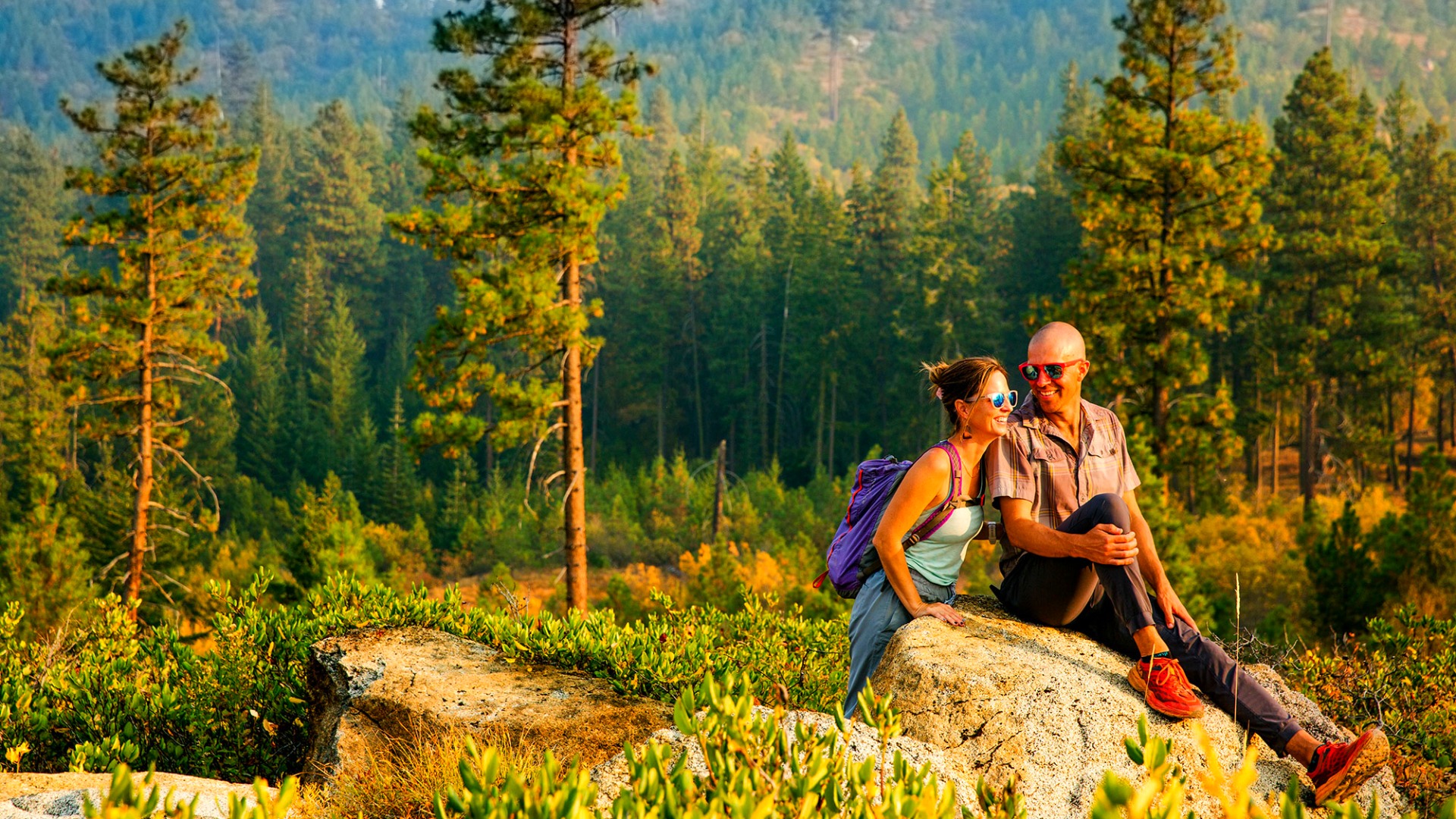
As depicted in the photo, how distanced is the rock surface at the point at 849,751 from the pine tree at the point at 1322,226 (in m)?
25.7

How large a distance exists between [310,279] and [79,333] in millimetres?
43412

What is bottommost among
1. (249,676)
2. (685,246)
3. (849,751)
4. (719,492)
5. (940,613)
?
(719,492)

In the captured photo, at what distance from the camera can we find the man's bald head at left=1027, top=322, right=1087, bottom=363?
4.79m

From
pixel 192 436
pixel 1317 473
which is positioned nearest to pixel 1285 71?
pixel 1317 473

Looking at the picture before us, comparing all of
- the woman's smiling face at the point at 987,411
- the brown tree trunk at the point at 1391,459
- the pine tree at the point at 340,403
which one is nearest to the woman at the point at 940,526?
the woman's smiling face at the point at 987,411

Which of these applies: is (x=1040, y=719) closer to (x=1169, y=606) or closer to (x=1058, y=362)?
(x=1169, y=606)

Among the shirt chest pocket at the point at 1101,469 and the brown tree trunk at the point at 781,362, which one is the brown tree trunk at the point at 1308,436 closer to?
the brown tree trunk at the point at 781,362

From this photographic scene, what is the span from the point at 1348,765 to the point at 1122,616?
35.6 inches

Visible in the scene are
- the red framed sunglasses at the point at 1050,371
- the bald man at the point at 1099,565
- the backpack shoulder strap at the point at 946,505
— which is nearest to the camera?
the bald man at the point at 1099,565

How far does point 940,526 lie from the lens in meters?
4.61

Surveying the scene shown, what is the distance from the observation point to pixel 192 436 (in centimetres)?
4619

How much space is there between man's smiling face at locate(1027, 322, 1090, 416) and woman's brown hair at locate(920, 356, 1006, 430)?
11.3 inches

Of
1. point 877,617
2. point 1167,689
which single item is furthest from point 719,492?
point 1167,689

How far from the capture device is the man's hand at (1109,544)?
4.21 meters
